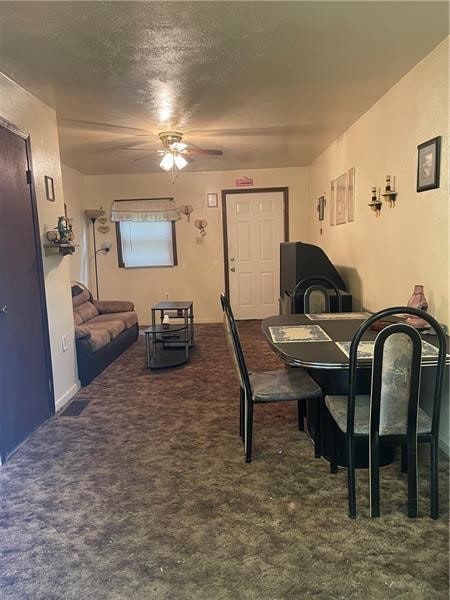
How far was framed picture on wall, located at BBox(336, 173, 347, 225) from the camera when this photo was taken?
4540mm

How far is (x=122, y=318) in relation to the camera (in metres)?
5.27

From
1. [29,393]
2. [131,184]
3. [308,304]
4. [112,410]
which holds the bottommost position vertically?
[112,410]

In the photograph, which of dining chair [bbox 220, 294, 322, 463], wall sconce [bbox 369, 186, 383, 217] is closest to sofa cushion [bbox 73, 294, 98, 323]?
dining chair [bbox 220, 294, 322, 463]

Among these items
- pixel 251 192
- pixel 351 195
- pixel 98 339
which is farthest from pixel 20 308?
pixel 251 192

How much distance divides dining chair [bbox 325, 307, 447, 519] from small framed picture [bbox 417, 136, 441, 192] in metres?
1.20

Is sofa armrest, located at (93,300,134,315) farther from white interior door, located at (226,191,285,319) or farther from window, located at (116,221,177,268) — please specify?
white interior door, located at (226,191,285,319)

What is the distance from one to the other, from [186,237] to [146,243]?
65 cm

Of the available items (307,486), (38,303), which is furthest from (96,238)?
(307,486)

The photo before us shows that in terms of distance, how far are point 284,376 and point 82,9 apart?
86.3 inches

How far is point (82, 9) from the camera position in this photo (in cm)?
195

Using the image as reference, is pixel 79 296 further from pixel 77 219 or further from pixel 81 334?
pixel 81 334

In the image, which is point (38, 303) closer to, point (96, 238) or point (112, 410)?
point (112, 410)

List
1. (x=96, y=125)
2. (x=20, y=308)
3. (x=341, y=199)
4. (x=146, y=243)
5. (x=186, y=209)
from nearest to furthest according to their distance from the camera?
(x=20, y=308) → (x=96, y=125) → (x=341, y=199) → (x=186, y=209) → (x=146, y=243)

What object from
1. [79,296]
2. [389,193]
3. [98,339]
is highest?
[389,193]
